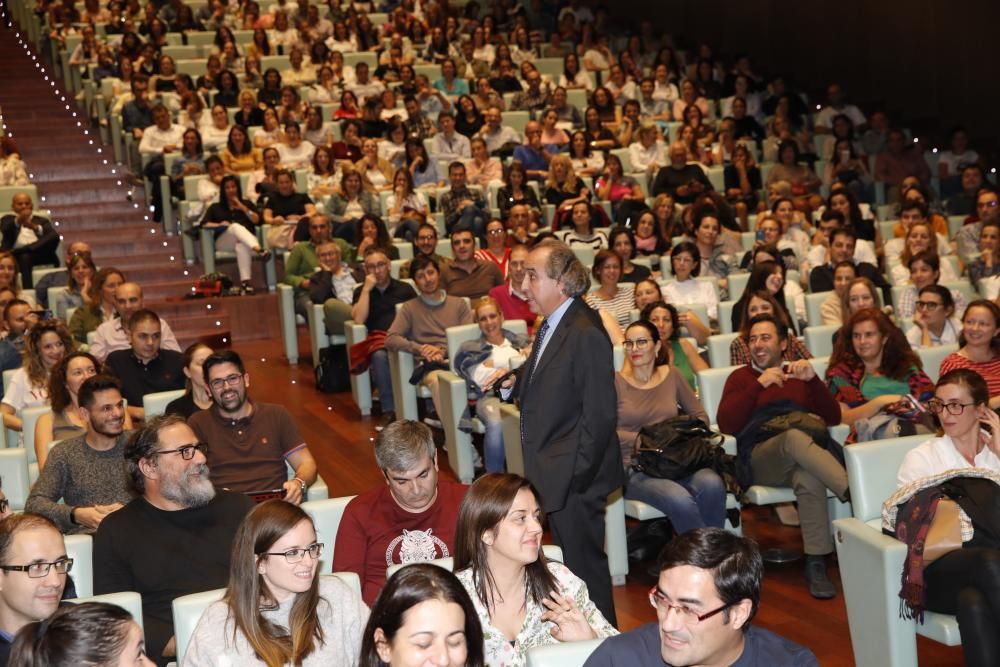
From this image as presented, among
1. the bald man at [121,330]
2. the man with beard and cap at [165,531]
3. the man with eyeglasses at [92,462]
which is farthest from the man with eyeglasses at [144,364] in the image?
the man with beard and cap at [165,531]

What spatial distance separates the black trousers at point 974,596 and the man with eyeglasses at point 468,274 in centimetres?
407

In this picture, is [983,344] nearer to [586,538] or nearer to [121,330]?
[586,538]

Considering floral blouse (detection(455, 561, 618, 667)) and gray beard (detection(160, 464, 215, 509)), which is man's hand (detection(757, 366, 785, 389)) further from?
gray beard (detection(160, 464, 215, 509))

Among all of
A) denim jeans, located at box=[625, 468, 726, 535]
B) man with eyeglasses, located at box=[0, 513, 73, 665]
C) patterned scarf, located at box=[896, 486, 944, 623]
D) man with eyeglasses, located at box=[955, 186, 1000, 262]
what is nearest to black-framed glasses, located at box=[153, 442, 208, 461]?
man with eyeglasses, located at box=[0, 513, 73, 665]

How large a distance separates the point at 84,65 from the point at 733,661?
33.6ft

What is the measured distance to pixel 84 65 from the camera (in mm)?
11289

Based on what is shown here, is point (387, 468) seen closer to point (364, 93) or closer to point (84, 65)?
point (364, 93)

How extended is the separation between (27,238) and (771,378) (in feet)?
17.5

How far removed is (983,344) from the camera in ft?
16.3

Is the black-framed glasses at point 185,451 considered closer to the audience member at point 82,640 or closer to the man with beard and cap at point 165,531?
the man with beard and cap at point 165,531

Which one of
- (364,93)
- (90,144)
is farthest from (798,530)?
(90,144)

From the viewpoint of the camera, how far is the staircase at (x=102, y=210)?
27.5 feet

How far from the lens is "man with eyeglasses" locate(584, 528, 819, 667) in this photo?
2303mm

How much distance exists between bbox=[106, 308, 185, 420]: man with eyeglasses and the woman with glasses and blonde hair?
2.84 m
